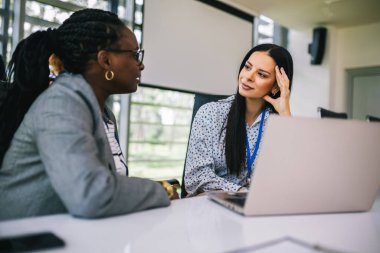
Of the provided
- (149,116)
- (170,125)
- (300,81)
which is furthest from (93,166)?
(300,81)

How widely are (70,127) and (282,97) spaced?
1145 millimetres

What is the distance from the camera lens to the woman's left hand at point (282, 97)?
1.64 m

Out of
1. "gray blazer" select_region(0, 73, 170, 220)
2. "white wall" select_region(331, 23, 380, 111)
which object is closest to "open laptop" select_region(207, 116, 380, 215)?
"gray blazer" select_region(0, 73, 170, 220)

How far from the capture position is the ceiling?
3991 millimetres

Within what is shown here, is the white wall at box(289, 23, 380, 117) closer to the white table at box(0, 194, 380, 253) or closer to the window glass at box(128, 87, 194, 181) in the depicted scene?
the window glass at box(128, 87, 194, 181)

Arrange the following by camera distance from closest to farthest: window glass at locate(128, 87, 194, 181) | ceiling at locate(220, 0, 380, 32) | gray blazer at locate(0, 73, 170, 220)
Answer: gray blazer at locate(0, 73, 170, 220)
window glass at locate(128, 87, 194, 181)
ceiling at locate(220, 0, 380, 32)

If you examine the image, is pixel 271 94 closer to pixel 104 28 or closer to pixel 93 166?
pixel 104 28

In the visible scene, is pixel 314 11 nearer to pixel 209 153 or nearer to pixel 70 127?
pixel 209 153

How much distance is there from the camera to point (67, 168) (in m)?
0.73

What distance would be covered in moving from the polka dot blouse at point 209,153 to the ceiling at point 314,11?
9.24 feet

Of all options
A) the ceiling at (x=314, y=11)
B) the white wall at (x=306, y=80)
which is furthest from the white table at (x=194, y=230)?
the white wall at (x=306, y=80)

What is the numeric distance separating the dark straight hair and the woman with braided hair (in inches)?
20.9

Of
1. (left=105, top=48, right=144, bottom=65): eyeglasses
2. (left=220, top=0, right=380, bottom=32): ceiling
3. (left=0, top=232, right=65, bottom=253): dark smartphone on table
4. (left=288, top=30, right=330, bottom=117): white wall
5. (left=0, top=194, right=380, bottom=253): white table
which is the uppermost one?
(left=220, top=0, right=380, bottom=32): ceiling

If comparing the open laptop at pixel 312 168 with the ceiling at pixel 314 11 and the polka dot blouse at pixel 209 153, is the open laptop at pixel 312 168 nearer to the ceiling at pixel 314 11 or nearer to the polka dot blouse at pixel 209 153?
the polka dot blouse at pixel 209 153
